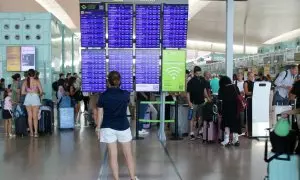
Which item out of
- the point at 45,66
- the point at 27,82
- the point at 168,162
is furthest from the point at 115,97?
the point at 45,66

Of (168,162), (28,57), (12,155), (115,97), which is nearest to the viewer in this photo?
(115,97)

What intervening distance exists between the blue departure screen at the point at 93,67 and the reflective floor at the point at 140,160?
1347 mm

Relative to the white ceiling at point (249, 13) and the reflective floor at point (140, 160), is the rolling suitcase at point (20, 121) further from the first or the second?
the white ceiling at point (249, 13)

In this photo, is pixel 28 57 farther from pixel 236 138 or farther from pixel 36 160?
pixel 236 138

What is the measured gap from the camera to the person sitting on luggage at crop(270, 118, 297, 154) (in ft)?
15.3

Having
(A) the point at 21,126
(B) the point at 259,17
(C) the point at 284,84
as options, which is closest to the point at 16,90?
(A) the point at 21,126

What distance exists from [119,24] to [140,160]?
10.1 feet

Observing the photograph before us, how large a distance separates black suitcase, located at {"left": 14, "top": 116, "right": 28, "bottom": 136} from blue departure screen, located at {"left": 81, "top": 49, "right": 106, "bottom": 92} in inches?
96.8

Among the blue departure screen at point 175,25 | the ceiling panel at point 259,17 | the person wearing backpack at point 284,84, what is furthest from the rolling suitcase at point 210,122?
the ceiling panel at point 259,17

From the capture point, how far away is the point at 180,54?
9062mm

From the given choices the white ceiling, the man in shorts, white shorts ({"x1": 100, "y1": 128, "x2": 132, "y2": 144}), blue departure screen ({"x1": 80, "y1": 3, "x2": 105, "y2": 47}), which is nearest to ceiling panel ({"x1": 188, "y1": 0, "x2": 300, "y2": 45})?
the white ceiling

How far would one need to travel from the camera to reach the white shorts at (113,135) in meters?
5.34

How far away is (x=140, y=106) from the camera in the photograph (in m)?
10.1

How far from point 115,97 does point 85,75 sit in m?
3.69
